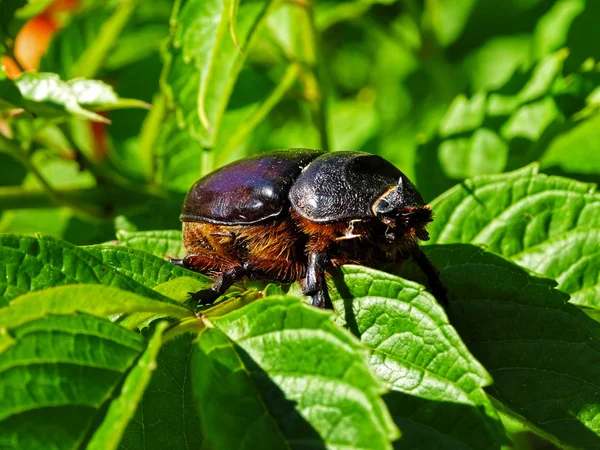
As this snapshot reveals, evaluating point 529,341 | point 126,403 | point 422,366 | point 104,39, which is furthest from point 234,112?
point 126,403

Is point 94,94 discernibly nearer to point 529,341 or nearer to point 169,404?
point 169,404

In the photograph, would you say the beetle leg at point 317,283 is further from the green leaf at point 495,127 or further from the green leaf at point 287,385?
the green leaf at point 495,127

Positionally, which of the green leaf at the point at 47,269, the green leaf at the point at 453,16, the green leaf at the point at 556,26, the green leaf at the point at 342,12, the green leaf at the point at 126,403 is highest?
the green leaf at the point at 453,16

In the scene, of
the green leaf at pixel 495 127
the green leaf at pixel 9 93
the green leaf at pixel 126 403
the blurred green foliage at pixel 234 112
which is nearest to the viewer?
the green leaf at pixel 126 403

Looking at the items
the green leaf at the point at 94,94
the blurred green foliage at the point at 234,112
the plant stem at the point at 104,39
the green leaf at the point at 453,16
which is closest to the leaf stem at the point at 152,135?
Result: the blurred green foliage at the point at 234,112

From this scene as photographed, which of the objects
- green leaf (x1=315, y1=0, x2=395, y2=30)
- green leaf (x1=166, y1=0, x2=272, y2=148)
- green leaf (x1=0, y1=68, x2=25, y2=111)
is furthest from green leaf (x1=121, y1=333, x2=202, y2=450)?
green leaf (x1=315, y1=0, x2=395, y2=30)

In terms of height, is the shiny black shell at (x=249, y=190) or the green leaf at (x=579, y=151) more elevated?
the green leaf at (x=579, y=151)

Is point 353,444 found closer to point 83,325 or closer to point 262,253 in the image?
point 83,325
